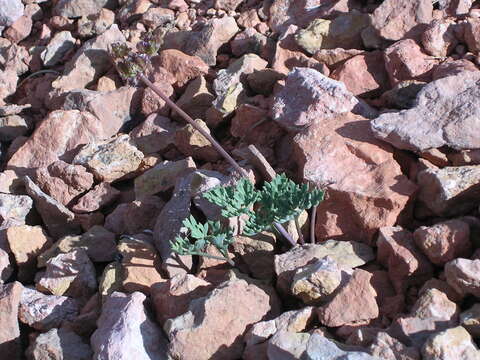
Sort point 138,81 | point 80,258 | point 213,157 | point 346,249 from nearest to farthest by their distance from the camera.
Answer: point 346,249 < point 80,258 < point 213,157 < point 138,81

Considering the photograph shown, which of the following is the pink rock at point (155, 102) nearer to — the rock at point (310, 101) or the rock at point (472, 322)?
the rock at point (310, 101)

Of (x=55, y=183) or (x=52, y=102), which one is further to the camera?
(x=52, y=102)

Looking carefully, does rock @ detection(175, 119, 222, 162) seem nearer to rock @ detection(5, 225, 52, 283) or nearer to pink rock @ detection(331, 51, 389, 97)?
pink rock @ detection(331, 51, 389, 97)

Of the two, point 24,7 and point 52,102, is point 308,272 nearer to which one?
point 52,102

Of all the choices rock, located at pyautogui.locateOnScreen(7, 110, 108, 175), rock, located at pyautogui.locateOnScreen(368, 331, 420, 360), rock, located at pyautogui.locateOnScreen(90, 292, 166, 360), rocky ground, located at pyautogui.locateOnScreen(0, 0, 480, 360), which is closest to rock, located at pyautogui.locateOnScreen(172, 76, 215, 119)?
rocky ground, located at pyautogui.locateOnScreen(0, 0, 480, 360)

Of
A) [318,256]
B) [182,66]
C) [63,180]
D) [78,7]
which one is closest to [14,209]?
[63,180]

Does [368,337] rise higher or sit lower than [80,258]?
higher

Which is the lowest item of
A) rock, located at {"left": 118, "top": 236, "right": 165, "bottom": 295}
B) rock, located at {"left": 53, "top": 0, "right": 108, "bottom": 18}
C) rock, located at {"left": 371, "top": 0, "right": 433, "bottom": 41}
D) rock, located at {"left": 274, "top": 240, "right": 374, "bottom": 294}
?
rock, located at {"left": 118, "top": 236, "right": 165, "bottom": 295}

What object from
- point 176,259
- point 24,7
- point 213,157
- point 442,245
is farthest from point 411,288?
point 24,7
